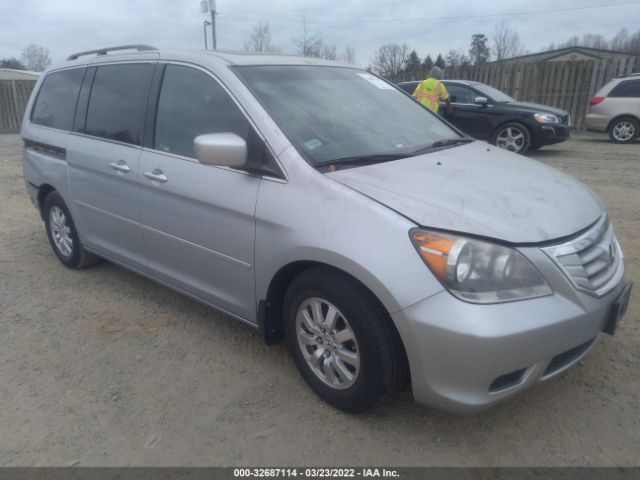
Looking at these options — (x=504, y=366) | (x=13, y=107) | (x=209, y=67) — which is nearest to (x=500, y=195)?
(x=504, y=366)

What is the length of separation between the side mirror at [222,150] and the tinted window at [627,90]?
1214cm

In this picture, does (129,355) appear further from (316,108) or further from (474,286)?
(474,286)

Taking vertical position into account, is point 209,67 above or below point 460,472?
above

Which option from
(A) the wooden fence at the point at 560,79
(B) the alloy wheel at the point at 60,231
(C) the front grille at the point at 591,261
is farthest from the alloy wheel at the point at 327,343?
(A) the wooden fence at the point at 560,79

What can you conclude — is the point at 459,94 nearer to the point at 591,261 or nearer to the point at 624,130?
the point at 624,130

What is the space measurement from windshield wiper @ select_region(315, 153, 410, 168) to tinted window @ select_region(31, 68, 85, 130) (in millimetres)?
2641

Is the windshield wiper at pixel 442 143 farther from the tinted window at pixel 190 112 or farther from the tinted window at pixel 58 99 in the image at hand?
the tinted window at pixel 58 99

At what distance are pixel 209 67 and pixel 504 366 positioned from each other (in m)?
2.33

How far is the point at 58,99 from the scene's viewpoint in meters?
4.50

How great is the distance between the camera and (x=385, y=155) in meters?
2.91

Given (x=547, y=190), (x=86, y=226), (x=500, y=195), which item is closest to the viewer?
(x=500, y=195)

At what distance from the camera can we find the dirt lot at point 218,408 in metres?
2.43

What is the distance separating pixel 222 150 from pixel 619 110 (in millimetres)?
12120

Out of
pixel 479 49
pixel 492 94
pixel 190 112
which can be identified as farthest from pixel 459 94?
pixel 479 49
